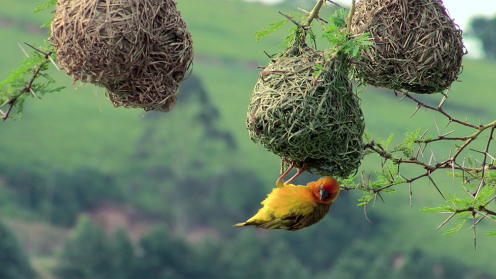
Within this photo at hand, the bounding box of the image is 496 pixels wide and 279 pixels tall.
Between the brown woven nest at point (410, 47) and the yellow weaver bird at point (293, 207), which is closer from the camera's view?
the brown woven nest at point (410, 47)

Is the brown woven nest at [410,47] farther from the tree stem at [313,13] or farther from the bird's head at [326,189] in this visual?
the bird's head at [326,189]

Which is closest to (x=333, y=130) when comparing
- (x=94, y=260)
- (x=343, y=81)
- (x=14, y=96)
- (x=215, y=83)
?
(x=343, y=81)

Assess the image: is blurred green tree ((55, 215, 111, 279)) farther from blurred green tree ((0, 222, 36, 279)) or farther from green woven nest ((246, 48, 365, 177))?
green woven nest ((246, 48, 365, 177))

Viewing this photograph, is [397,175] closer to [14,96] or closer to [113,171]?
[14,96]

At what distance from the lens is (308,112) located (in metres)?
4.68

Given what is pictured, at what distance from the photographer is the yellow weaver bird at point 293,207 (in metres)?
5.65

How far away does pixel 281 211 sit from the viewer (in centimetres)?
574

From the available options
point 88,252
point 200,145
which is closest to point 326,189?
point 88,252

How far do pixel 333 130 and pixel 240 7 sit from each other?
4978cm

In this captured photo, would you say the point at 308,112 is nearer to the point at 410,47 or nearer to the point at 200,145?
the point at 410,47

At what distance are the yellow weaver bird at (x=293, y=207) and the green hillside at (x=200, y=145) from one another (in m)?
→ 34.3

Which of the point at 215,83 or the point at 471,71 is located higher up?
the point at 471,71

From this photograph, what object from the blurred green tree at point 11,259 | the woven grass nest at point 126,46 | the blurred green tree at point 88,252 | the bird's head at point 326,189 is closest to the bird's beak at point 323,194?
the bird's head at point 326,189

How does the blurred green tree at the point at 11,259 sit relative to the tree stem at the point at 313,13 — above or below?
below
